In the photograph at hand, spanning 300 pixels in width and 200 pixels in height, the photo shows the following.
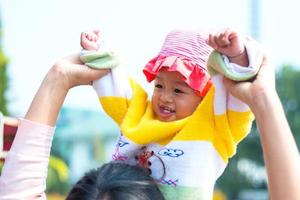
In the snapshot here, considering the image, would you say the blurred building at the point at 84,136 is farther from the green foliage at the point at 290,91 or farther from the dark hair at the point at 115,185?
the dark hair at the point at 115,185

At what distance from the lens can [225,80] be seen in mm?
1519

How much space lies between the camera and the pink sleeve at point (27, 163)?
1.52 meters

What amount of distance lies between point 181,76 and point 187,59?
0.05 meters

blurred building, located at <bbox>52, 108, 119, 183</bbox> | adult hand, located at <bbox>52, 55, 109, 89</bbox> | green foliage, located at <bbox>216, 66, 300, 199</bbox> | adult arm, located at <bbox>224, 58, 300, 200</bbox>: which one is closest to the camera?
adult arm, located at <bbox>224, 58, 300, 200</bbox>

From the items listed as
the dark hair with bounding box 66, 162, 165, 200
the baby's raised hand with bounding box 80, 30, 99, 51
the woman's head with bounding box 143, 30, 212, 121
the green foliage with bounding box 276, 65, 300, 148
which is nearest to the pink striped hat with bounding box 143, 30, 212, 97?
the woman's head with bounding box 143, 30, 212, 121

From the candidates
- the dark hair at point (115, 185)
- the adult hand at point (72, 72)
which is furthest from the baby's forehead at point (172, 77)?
the dark hair at point (115, 185)

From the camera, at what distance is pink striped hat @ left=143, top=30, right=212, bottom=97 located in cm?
165

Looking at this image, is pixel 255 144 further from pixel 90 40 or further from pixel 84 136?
pixel 90 40

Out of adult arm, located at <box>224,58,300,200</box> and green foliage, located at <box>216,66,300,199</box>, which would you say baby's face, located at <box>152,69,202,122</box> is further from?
green foliage, located at <box>216,66,300,199</box>

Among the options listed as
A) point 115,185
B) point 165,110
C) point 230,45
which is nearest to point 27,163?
point 115,185

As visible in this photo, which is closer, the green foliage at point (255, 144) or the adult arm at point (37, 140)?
the adult arm at point (37, 140)

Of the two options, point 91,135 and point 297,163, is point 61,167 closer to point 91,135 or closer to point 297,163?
point 297,163

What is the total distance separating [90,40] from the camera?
5.69 ft

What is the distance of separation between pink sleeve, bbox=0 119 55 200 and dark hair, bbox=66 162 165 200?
0.30ft
